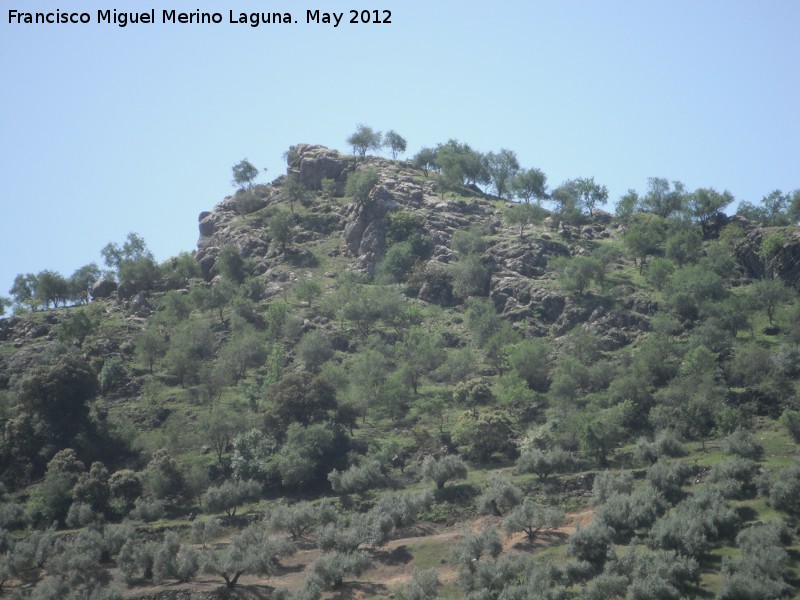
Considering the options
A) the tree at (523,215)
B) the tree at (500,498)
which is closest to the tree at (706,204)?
the tree at (523,215)

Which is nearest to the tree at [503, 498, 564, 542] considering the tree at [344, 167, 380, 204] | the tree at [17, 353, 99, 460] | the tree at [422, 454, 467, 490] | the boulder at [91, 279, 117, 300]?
the tree at [422, 454, 467, 490]

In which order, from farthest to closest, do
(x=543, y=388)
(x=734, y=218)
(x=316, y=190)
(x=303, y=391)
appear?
(x=316, y=190) → (x=734, y=218) → (x=543, y=388) → (x=303, y=391)

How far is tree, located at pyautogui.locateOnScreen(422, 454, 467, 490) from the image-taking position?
8850 centimetres

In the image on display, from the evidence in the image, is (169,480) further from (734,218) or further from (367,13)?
(734,218)

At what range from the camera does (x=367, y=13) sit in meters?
77.9

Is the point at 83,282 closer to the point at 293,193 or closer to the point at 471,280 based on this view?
the point at 293,193

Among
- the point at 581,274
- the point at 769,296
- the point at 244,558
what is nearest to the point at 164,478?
the point at 244,558

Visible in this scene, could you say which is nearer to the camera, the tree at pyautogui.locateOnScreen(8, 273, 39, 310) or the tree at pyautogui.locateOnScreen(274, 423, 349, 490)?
the tree at pyautogui.locateOnScreen(274, 423, 349, 490)

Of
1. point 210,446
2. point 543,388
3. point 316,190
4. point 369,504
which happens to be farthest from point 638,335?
point 316,190

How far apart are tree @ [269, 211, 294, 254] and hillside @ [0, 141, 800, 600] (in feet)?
2.31

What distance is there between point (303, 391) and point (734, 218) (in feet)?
257

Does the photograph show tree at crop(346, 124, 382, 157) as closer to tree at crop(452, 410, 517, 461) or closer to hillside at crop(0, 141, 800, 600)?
hillside at crop(0, 141, 800, 600)

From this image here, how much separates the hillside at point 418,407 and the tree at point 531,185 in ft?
15.3

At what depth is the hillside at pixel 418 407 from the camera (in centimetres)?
7275
